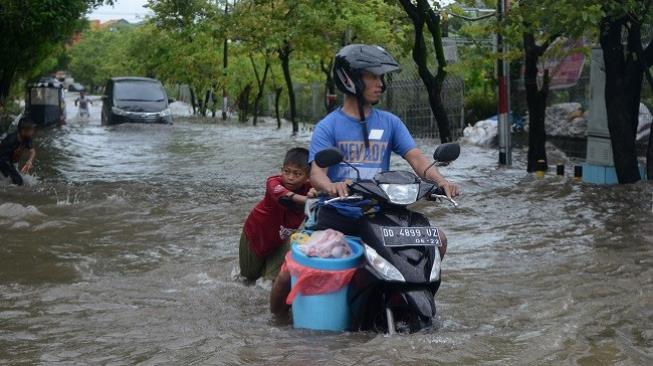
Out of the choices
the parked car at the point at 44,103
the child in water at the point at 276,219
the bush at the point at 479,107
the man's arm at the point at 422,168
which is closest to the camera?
the man's arm at the point at 422,168

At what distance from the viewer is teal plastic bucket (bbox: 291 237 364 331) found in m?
5.09

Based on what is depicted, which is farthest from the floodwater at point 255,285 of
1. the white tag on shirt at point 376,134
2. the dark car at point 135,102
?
the dark car at point 135,102

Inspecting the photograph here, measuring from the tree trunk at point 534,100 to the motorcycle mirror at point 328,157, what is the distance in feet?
34.0

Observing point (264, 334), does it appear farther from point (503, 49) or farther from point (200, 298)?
point (503, 49)

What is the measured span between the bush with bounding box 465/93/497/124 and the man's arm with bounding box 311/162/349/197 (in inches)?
820

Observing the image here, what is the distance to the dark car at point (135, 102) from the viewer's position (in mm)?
31500

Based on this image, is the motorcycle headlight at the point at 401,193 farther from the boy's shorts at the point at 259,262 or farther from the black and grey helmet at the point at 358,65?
the boy's shorts at the point at 259,262

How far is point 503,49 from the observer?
15.6 meters

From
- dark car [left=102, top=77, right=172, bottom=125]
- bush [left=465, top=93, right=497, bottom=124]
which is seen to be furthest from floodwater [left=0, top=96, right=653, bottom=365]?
dark car [left=102, top=77, right=172, bottom=125]

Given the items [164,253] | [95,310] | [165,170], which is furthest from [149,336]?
[165,170]

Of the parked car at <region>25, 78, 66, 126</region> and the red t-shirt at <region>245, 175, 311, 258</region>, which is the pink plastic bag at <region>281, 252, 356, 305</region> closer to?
the red t-shirt at <region>245, 175, 311, 258</region>

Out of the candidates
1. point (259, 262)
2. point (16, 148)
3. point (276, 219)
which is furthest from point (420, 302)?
point (16, 148)

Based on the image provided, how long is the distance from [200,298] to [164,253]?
2.27 metres

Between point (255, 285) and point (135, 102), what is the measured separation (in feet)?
84.0
